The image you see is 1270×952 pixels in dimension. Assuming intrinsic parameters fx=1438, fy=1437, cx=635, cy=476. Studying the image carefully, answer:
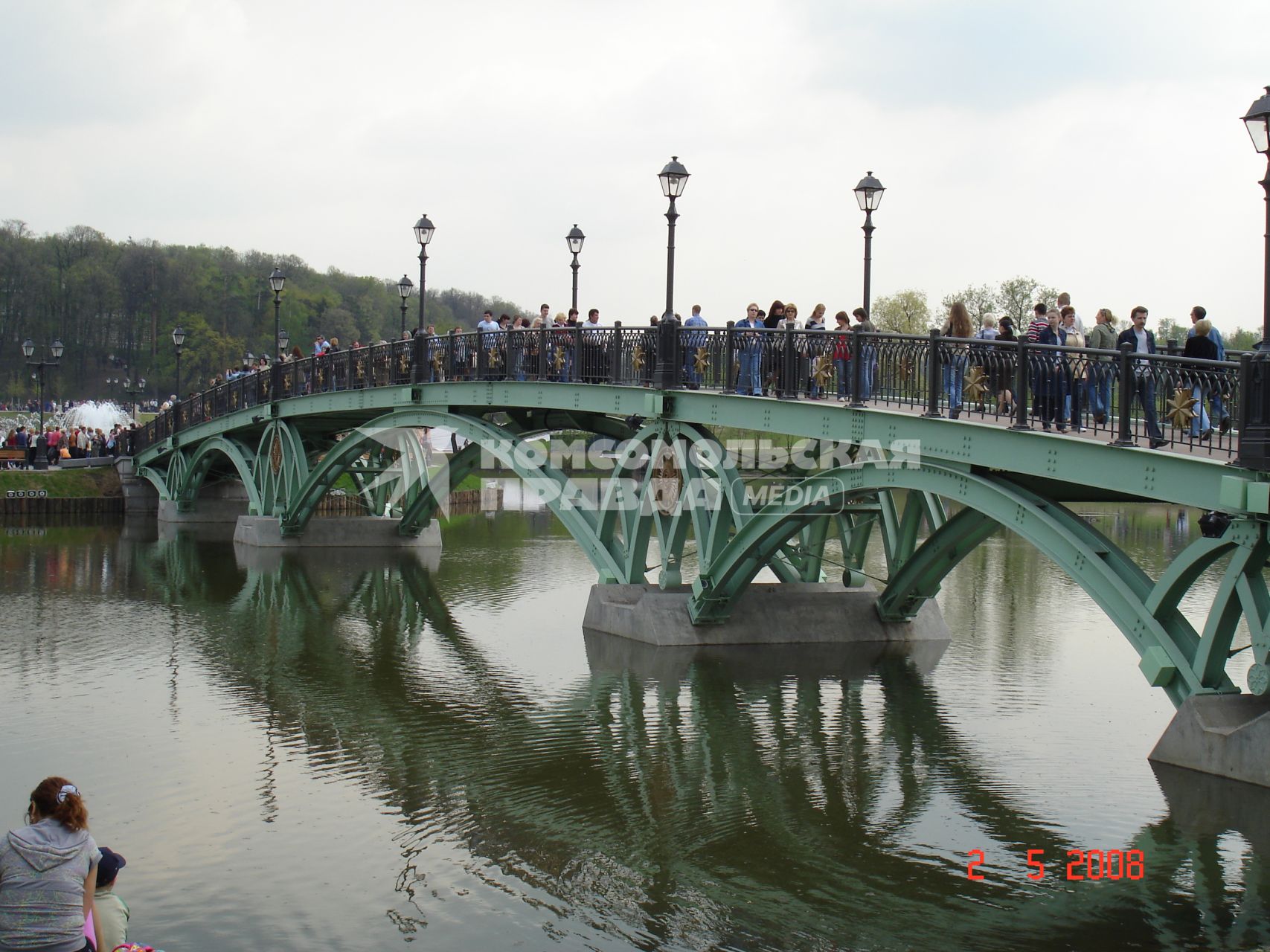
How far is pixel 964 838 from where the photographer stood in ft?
40.7

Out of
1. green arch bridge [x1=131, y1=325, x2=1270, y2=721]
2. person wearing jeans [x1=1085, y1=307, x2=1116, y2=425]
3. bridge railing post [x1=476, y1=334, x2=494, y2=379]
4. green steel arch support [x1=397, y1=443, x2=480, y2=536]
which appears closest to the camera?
green arch bridge [x1=131, y1=325, x2=1270, y2=721]

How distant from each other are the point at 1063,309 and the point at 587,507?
10.9 meters

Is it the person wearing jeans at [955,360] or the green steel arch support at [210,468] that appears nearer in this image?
the person wearing jeans at [955,360]

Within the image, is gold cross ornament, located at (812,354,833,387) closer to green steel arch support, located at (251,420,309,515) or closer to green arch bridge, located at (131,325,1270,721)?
green arch bridge, located at (131,325,1270,721)

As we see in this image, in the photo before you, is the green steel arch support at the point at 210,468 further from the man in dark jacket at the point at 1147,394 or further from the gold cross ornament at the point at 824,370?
the man in dark jacket at the point at 1147,394

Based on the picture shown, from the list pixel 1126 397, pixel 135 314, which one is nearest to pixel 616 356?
pixel 1126 397

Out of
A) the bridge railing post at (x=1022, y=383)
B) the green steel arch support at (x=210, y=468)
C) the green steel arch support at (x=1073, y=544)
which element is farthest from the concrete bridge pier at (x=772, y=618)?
the green steel arch support at (x=210, y=468)

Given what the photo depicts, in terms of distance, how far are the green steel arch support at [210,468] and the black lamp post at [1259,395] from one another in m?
32.3

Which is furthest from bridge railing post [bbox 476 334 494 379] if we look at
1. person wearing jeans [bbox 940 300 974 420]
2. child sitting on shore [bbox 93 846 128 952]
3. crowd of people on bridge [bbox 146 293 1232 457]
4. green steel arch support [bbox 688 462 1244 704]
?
child sitting on shore [bbox 93 846 128 952]

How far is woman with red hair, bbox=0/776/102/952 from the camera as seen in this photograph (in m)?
6.80

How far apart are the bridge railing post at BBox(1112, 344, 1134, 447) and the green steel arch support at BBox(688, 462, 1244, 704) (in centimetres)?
99

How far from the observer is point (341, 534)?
39625mm

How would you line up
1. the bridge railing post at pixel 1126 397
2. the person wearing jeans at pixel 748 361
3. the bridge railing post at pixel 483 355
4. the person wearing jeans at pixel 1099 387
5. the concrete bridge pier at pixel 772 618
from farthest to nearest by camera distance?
1. the bridge railing post at pixel 483 355
2. the concrete bridge pier at pixel 772 618
3. the person wearing jeans at pixel 748 361
4. the person wearing jeans at pixel 1099 387
5. the bridge railing post at pixel 1126 397
